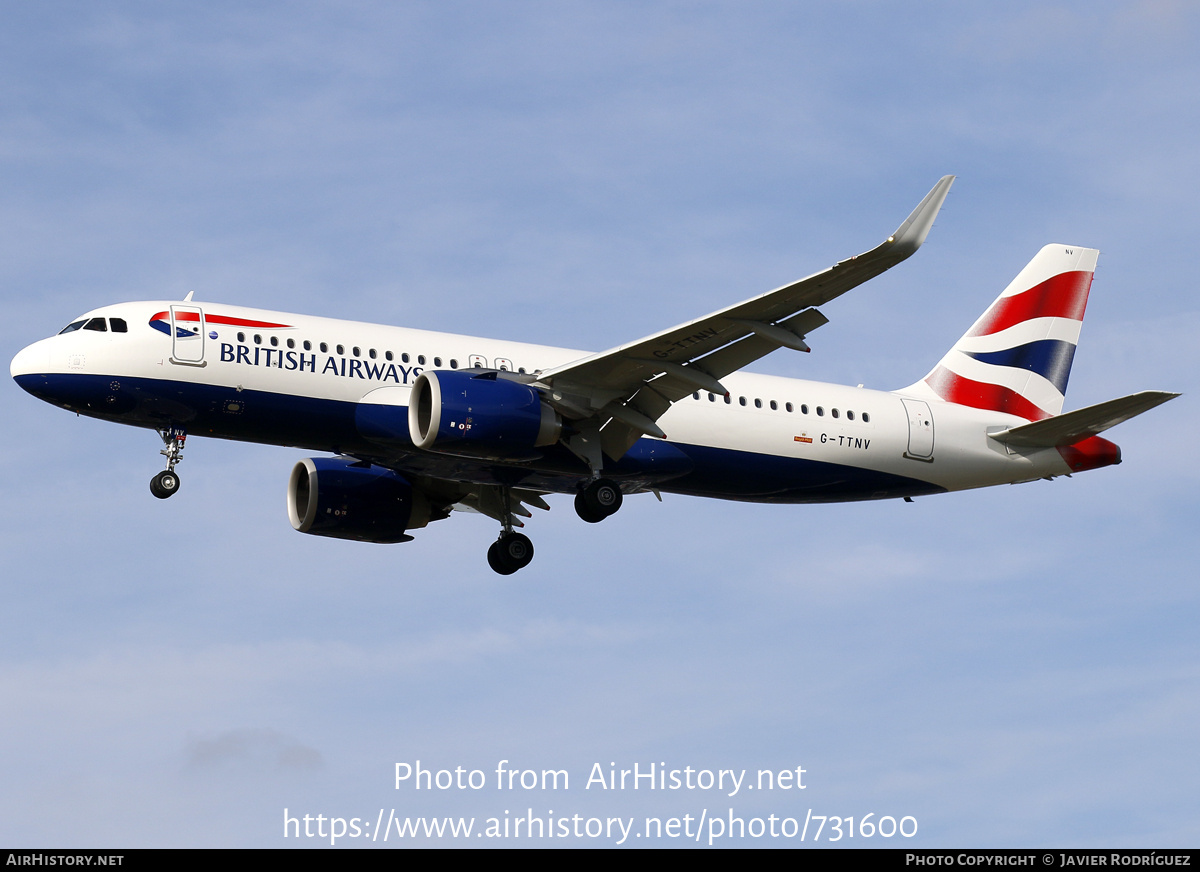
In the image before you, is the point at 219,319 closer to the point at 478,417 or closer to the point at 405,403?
the point at 405,403

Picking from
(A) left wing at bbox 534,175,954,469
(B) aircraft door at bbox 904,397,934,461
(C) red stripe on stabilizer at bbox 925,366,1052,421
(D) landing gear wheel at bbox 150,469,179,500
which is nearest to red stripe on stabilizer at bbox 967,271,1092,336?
(C) red stripe on stabilizer at bbox 925,366,1052,421

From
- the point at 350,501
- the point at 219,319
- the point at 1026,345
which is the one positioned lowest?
A: the point at 350,501

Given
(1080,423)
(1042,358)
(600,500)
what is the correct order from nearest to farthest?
(600,500) < (1080,423) < (1042,358)

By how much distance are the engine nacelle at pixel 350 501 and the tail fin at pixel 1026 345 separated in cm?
1261

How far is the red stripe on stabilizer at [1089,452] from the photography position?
116 ft

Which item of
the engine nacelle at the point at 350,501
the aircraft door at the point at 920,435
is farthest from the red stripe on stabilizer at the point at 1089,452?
the engine nacelle at the point at 350,501

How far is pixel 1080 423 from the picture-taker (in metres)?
33.8

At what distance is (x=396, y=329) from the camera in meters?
31.5

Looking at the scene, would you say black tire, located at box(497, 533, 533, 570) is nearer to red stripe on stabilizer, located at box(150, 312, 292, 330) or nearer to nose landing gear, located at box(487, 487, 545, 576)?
nose landing gear, located at box(487, 487, 545, 576)

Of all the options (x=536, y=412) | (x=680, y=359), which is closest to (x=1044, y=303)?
(x=680, y=359)

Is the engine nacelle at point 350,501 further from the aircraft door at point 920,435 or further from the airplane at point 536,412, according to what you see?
the aircraft door at point 920,435

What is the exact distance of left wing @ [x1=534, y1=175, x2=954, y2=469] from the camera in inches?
1044

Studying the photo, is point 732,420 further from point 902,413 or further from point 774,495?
point 902,413

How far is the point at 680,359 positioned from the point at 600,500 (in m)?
3.89
